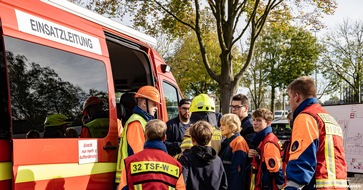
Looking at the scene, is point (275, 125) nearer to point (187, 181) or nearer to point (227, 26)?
point (227, 26)

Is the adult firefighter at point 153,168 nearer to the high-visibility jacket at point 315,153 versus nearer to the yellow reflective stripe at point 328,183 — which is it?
the high-visibility jacket at point 315,153

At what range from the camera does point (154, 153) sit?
3367 mm

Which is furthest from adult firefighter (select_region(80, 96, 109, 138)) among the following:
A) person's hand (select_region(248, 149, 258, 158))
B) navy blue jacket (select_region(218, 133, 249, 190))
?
person's hand (select_region(248, 149, 258, 158))

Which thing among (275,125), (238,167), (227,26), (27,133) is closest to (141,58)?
(238,167)

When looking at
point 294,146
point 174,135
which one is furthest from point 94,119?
point 294,146

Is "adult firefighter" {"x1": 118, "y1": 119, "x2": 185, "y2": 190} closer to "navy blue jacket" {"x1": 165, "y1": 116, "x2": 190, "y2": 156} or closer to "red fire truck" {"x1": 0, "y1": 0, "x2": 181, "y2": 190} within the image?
"red fire truck" {"x1": 0, "y1": 0, "x2": 181, "y2": 190}

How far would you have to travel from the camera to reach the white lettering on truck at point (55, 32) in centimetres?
305

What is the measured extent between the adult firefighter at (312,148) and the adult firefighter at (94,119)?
1830 millimetres

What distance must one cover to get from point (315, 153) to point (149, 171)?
1332mm

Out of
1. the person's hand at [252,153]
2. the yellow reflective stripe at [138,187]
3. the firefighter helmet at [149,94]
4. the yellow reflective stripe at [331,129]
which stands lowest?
the yellow reflective stripe at [138,187]

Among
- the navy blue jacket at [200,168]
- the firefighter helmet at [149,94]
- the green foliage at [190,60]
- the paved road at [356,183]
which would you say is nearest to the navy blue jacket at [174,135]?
the firefighter helmet at [149,94]

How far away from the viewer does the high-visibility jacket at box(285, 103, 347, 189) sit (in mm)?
2885

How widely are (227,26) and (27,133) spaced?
1259 cm

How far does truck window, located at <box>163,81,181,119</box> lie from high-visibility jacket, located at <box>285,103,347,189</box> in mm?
3113
